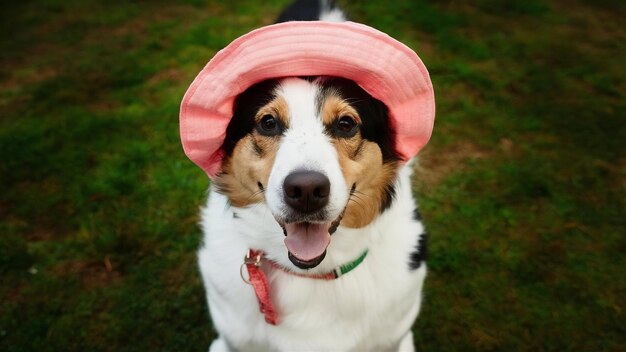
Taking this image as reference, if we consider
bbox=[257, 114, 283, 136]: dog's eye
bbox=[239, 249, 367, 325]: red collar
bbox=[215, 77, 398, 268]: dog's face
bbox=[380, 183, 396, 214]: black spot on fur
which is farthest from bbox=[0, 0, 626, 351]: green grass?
bbox=[257, 114, 283, 136]: dog's eye

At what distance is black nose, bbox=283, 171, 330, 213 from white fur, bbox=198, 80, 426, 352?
15.4 inches

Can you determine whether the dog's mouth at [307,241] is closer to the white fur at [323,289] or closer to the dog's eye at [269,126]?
the white fur at [323,289]

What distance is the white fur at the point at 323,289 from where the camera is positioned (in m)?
2.27

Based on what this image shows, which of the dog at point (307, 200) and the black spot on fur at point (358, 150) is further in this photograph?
the black spot on fur at point (358, 150)

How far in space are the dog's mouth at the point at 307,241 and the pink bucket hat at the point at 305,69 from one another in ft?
1.61

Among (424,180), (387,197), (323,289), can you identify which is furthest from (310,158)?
(424,180)

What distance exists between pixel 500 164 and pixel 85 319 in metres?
3.37

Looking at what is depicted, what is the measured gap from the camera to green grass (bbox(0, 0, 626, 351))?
10.3 ft

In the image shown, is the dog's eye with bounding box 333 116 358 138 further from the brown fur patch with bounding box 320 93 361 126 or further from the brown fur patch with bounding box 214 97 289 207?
the brown fur patch with bounding box 214 97 289 207

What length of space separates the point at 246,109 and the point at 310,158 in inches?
18.7

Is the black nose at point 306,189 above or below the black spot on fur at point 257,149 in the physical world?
above

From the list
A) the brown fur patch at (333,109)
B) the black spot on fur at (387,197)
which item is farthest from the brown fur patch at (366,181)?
the brown fur patch at (333,109)

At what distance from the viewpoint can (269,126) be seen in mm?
2086

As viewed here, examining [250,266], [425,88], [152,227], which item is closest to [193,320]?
[152,227]
